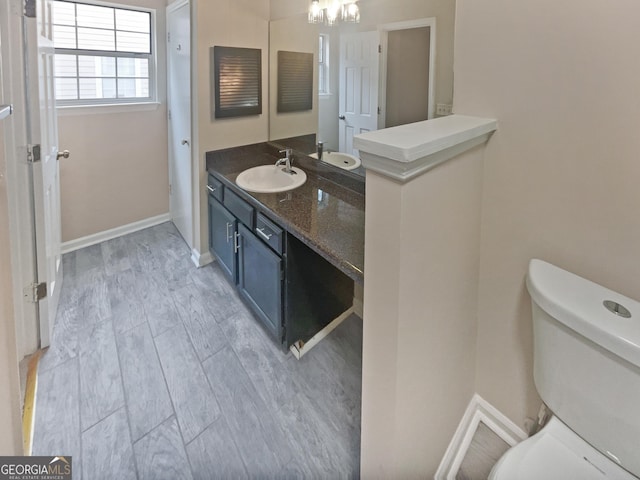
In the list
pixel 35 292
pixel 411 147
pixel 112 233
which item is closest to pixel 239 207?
pixel 35 292

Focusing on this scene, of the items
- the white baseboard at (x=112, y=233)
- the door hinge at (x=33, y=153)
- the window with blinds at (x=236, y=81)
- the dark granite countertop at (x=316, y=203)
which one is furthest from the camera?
the white baseboard at (x=112, y=233)

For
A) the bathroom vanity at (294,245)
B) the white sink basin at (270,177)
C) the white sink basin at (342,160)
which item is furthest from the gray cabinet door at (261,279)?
the white sink basin at (342,160)

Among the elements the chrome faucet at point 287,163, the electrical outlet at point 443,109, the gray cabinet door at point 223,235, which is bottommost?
the gray cabinet door at point 223,235

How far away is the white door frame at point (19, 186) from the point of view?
1.64 m

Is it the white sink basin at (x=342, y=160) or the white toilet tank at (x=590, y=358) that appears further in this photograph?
the white sink basin at (x=342, y=160)

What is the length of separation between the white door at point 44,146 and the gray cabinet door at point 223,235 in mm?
955

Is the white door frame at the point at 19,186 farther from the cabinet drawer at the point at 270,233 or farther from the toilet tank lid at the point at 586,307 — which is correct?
the toilet tank lid at the point at 586,307

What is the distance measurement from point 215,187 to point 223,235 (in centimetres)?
35

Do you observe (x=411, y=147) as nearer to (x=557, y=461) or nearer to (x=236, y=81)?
(x=557, y=461)

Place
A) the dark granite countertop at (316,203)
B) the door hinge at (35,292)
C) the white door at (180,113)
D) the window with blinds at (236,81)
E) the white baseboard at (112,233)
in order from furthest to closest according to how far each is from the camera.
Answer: the white baseboard at (112,233) < the white door at (180,113) < the window with blinds at (236,81) < the door hinge at (35,292) < the dark granite countertop at (316,203)

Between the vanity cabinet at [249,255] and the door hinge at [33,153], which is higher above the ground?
the door hinge at [33,153]

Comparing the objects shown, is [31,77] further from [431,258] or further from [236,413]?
[431,258]

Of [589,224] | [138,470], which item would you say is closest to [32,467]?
[138,470]

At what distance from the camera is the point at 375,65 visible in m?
1.93
